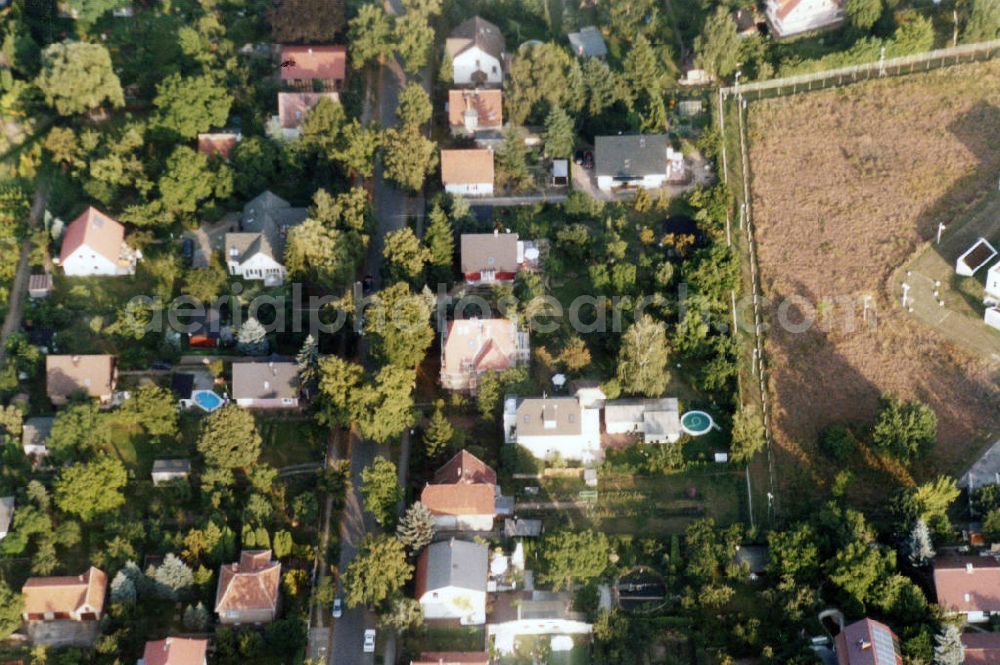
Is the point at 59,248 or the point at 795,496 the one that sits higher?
the point at 59,248

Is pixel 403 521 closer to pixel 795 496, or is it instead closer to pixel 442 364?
pixel 442 364

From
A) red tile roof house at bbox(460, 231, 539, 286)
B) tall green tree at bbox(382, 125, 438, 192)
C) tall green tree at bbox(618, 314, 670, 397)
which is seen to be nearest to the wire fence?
red tile roof house at bbox(460, 231, 539, 286)

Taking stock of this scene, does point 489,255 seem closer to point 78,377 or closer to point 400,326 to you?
point 400,326

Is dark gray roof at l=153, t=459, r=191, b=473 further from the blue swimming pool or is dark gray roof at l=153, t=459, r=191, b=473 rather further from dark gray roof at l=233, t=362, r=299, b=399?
dark gray roof at l=233, t=362, r=299, b=399

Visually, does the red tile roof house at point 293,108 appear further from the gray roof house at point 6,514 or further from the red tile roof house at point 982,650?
the red tile roof house at point 982,650

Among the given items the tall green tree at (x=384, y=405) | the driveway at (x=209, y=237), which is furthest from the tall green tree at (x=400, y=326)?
the driveway at (x=209, y=237)

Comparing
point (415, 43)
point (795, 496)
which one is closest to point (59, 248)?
point (415, 43)
